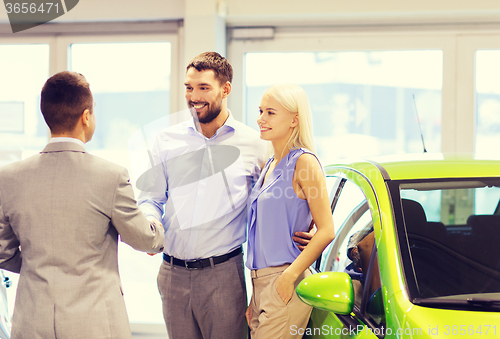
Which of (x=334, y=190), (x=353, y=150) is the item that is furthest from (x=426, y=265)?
(x=353, y=150)

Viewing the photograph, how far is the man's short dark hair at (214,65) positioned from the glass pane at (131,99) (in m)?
1.86

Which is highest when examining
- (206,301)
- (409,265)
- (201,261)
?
(409,265)

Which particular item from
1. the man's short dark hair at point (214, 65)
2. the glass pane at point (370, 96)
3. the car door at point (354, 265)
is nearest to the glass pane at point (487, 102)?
the glass pane at point (370, 96)

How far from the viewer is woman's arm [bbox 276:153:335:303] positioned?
4.94 feet

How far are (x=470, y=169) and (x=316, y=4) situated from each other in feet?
7.93

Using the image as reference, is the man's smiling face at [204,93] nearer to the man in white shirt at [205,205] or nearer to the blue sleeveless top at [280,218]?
the man in white shirt at [205,205]

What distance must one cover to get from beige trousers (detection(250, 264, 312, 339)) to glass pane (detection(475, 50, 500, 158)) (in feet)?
9.33

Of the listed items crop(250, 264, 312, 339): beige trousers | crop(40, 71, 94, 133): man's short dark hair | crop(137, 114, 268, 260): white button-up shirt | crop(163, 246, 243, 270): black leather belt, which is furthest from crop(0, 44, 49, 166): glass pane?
crop(250, 264, 312, 339): beige trousers

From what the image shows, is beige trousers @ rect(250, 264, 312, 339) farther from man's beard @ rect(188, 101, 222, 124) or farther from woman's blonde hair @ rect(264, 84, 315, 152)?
man's beard @ rect(188, 101, 222, 124)

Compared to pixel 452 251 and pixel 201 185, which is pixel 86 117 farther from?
pixel 452 251

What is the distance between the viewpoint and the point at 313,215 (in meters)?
1.55

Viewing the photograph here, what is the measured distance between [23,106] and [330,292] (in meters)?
3.80

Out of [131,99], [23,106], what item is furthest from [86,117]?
[23,106]

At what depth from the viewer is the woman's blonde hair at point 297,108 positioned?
1.67 m
